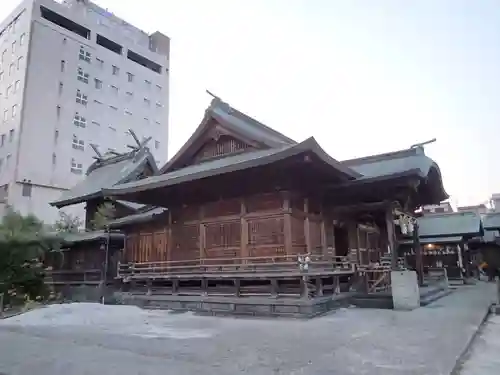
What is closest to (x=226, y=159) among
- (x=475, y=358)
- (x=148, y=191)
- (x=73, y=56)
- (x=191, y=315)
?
(x=148, y=191)

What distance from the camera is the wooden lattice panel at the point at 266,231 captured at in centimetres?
1173

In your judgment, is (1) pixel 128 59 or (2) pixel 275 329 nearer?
(2) pixel 275 329

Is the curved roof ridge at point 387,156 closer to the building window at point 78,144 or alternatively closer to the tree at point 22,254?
the tree at point 22,254

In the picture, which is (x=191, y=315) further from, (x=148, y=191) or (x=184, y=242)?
(x=148, y=191)

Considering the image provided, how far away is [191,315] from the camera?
11.6 metres

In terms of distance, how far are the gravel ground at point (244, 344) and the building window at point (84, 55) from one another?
33.0m

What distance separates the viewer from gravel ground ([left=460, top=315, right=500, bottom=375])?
531cm

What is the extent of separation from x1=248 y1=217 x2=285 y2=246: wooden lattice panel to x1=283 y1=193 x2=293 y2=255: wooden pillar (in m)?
0.15

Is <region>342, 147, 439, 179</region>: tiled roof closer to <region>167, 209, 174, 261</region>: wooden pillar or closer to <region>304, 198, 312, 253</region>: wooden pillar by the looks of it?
<region>304, 198, 312, 253</region>: wooden pillar

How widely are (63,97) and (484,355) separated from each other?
37421 millimetres

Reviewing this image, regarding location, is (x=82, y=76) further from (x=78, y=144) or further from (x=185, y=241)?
(x=185, y=241)

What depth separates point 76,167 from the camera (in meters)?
35.2

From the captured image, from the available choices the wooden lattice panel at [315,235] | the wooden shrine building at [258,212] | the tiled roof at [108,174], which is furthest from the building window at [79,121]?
the wooden lattice panel at [315,235]

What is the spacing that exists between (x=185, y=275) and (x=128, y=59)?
36.8m
